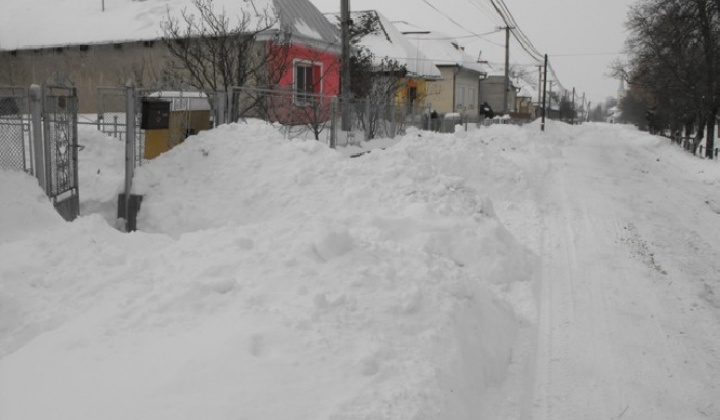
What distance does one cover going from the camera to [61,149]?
8148 millimetres

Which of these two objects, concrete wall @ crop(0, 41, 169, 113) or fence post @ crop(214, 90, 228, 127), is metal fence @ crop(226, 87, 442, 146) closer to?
fence post @ crop(214, 90, 228, 127)

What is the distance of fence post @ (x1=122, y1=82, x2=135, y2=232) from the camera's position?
855cm

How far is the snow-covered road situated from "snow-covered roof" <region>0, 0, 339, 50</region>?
12821mm

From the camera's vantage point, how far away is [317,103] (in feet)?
44.0

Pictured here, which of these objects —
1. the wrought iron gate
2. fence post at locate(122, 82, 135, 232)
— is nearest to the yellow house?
fence post at locate(122, 82, 135, 232)

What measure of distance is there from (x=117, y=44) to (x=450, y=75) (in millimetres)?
28410

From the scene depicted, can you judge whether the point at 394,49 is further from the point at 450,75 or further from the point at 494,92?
the point at 494,92

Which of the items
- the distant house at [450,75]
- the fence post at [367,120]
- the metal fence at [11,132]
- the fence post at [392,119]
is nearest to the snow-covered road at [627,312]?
the metal fence at [11,132]

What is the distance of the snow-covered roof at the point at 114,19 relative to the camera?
66.8ft

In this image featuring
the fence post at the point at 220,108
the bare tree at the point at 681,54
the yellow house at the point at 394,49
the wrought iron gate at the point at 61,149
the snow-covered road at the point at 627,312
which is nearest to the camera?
the snow-covered road at the point at 627,312

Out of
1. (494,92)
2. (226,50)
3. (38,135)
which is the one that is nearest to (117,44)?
(226,50)

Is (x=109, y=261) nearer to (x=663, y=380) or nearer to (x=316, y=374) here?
(x=316, y=374)

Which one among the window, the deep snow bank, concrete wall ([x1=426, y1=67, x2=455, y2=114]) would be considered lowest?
the deep snow bank

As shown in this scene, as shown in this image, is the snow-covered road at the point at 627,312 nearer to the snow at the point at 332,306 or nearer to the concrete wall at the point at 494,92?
the snow at the point at 332,306
